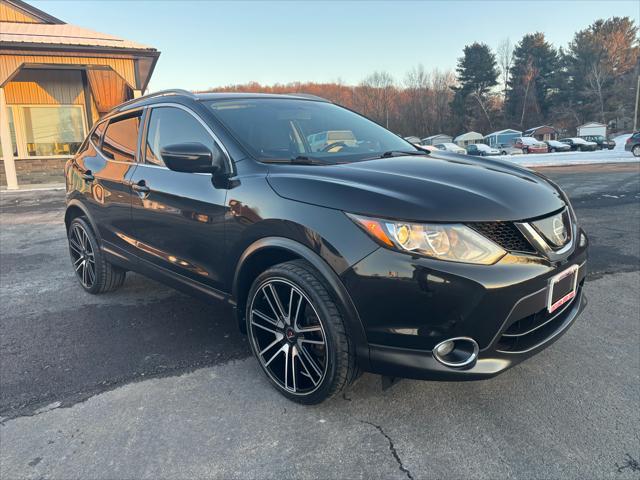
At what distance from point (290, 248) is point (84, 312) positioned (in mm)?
2568

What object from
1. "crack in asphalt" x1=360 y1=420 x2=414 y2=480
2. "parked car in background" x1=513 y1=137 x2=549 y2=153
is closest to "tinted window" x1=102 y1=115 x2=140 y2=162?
"crack in asphalt" x1=360 y1=420 x2=414 y2=480

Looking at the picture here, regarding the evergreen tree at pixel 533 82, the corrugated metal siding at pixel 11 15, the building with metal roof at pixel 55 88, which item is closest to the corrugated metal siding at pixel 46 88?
the building with metal roof at pixel 55 88

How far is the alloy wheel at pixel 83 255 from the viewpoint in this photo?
14.5 ft

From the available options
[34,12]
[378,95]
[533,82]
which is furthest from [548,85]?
[34,12]

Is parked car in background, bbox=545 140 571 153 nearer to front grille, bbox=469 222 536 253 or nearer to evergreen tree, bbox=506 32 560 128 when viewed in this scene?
evergreen tree, bbox=506 32 560 128

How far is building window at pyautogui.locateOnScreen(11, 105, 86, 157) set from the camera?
1641 centimetres

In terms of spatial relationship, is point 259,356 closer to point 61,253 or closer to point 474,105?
point 61,253

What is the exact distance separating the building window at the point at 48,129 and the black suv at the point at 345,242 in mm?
15753

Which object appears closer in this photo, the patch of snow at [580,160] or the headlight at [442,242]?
the headlight at [442,242]

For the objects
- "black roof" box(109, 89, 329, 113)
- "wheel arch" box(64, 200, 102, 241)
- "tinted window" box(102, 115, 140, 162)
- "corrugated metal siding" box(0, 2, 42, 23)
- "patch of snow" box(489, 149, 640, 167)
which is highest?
"corrugated metal siding" box(0, 2, 42, 23)

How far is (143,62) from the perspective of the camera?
1500 cm

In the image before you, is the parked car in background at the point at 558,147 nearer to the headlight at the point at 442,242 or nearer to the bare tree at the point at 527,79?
the bare tree at the point at 527,79

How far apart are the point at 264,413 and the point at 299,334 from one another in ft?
1.49

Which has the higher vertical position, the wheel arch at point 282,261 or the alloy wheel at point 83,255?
the wheel arch at point 282,261
